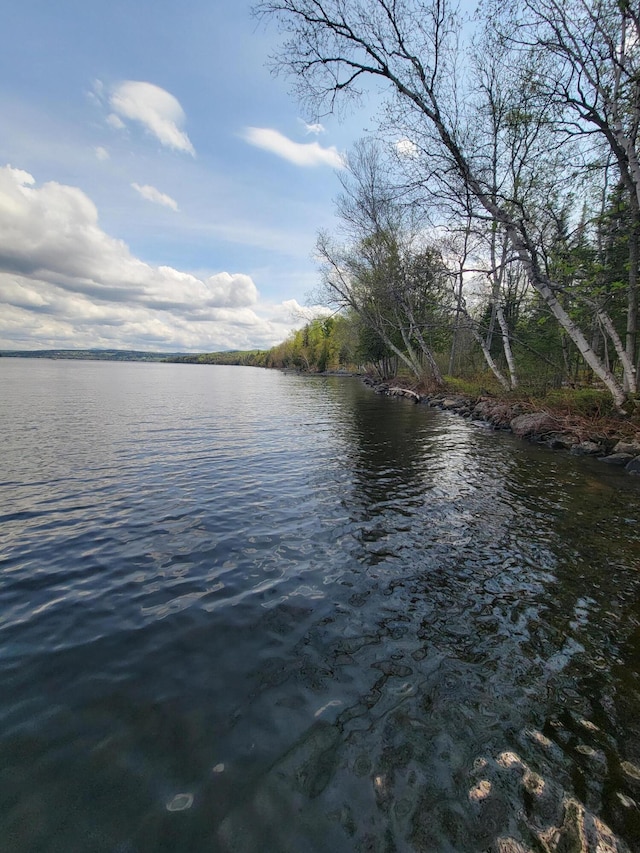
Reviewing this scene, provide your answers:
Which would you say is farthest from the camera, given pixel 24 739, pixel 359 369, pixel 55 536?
pixel 359 369

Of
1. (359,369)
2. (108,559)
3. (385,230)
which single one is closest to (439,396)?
(385,230)

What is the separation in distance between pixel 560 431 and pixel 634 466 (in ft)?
12.8

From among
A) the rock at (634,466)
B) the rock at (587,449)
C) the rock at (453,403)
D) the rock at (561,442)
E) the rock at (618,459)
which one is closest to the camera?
the rock at (634,466)

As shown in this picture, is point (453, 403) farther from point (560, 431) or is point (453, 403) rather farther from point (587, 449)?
point (587, 449)

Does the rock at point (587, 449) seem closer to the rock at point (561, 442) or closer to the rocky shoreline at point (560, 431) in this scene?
the rocky shoreline at point (560, 431)

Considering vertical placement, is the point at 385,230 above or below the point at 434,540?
above

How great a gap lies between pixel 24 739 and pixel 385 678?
2898mm

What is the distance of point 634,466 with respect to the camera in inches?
426

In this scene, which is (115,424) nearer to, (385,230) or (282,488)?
(282,488)

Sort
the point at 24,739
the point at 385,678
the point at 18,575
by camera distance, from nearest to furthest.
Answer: the point at 24,739, the point at 385,678, the point at 18,575

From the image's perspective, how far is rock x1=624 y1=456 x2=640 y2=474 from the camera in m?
10.7

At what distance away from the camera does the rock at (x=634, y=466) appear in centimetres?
1069

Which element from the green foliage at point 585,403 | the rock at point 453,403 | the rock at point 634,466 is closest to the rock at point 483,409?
the rock at point 453,403

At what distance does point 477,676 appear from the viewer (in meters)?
3.49
